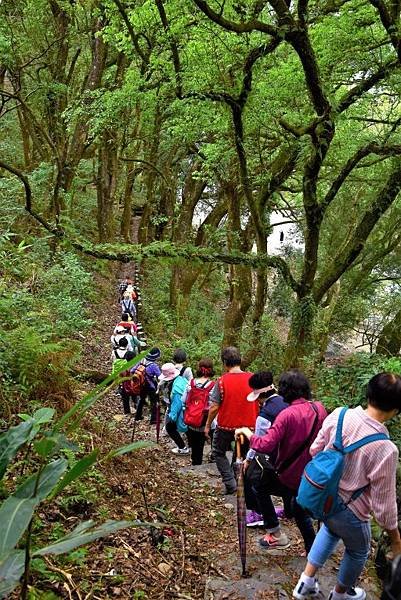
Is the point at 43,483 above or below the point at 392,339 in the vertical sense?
above

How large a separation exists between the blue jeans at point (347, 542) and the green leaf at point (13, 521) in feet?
6.75

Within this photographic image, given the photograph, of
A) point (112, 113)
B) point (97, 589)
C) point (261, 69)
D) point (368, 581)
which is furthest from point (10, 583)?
point (112, 113)

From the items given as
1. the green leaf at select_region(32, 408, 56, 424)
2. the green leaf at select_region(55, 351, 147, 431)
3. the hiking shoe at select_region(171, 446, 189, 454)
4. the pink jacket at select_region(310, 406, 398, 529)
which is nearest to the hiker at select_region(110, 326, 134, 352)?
the hiking shoe at select_region(171, 446, 189, 454)

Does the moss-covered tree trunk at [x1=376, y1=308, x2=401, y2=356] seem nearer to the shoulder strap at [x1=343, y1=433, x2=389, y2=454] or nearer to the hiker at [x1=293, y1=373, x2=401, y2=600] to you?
the hiker at [x1=293, y1=373, x2=401, y2=600]

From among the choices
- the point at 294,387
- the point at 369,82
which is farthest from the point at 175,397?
the point at 369,82

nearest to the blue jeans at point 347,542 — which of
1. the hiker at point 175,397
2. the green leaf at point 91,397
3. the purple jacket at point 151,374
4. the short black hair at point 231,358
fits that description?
the green leaf at point 91,397

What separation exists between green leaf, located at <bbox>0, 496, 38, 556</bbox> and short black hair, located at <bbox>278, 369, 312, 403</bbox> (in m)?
2.42

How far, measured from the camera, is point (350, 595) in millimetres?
3486

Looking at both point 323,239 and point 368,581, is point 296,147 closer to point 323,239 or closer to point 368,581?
point 368,581

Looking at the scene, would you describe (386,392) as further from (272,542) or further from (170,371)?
(170,371)

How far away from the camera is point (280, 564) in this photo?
165 inches

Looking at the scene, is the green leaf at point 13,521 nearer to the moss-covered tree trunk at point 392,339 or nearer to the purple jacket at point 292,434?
the purple jacket at point 292,434

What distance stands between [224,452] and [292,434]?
84.5 inches

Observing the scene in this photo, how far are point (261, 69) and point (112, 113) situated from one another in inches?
129
